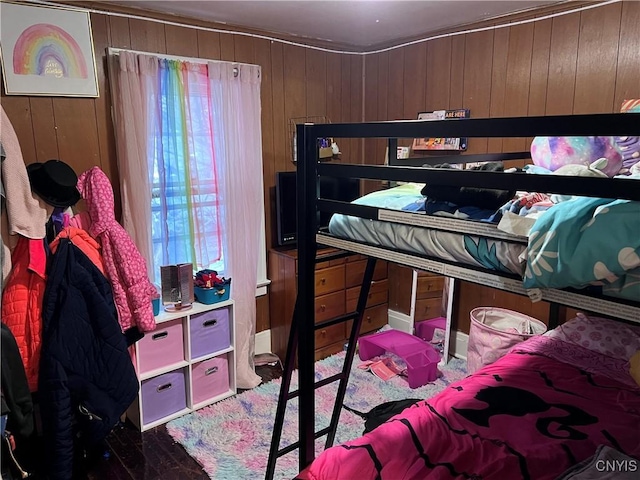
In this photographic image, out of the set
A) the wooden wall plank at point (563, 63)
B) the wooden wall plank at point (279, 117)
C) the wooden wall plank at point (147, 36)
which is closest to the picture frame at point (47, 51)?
the wooden wall plank at point (147, 36)

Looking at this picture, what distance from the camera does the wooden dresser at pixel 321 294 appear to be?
344cm

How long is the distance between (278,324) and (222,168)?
1.21 m

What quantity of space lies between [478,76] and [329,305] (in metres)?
1.84

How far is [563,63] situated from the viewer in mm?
2787

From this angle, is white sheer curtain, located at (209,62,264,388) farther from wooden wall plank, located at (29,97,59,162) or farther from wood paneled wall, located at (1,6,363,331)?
wooden wall plank, located at (29,97,59,162)

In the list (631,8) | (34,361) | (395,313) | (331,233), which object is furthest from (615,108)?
(34,361)

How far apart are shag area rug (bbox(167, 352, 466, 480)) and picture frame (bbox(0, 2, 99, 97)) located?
1.93m

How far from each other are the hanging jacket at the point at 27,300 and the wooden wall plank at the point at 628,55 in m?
2.99

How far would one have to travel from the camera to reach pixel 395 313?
13.1ft

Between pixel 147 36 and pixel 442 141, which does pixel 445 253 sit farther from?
pixel 147 36

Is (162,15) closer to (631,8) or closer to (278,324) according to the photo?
(278,324)

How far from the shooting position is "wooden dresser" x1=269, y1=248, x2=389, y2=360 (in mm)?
3436

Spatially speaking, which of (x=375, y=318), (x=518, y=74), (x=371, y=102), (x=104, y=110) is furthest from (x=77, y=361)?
(x=518, y=74)

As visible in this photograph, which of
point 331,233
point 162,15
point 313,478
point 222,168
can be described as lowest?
point 313,478
